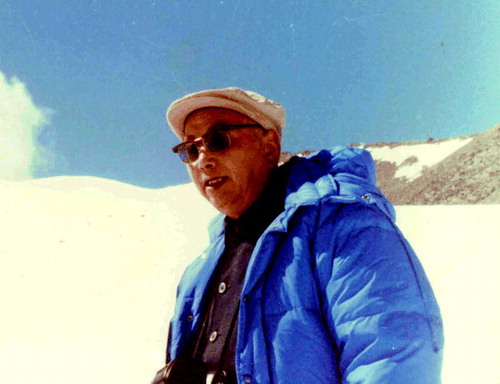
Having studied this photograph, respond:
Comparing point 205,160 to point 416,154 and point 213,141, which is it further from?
point 416,154

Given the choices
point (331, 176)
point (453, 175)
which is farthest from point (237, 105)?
point (453, 175)

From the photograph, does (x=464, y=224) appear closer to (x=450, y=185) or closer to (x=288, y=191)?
(x=288, y=191)

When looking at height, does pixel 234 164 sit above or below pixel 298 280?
above

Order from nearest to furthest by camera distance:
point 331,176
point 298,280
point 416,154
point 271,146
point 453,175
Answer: point 298,280 < point 331,176 < point 271,146 < point 453,175 < point 416,154

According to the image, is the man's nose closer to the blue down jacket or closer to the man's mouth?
the man's mouth

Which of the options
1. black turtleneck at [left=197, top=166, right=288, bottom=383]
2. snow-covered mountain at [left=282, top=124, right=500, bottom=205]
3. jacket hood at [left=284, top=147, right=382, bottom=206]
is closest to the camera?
jacket hood at [left=284, top=147, right=382, bottom=206]

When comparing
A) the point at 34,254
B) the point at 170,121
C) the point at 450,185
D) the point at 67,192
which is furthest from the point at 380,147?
the point at 170,121

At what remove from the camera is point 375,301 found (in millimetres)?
1571

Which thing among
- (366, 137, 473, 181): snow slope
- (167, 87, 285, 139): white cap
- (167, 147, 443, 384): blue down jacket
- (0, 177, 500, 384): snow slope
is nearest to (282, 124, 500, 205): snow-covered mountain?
(366, 137, 473, 181): snow slope

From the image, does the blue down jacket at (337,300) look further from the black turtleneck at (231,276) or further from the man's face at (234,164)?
the man's face at (234,164)

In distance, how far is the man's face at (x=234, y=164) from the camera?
7.66 feet

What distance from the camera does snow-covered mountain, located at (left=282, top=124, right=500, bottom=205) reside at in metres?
28.3

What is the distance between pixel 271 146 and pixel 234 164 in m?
0.26

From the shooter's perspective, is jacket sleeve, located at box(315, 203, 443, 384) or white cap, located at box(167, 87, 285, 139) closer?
jacket sleeve, located at box(315, 203, 443, 384)
